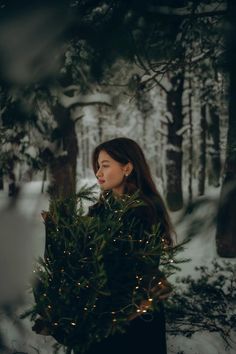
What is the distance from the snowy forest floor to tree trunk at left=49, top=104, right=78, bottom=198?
0.58 feet

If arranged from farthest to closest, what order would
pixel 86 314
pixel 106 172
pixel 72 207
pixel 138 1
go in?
pixel 138 1, pixel 106 172, pixel 72 207, pixel 86 314

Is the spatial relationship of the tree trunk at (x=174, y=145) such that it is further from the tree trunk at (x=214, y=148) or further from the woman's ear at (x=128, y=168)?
the woman's ear at (x=128, y=168)

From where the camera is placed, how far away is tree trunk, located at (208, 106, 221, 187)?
393 centimetres

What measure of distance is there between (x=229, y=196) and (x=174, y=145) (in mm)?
639

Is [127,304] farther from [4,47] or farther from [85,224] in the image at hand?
[4,47]

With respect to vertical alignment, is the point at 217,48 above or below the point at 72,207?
above

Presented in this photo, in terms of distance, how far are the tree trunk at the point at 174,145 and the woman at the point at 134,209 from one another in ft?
4.45

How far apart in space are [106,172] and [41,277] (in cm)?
72

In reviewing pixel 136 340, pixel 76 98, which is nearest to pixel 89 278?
pixel 136 340

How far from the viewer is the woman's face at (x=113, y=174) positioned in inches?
106

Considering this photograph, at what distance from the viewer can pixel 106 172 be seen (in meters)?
2.71

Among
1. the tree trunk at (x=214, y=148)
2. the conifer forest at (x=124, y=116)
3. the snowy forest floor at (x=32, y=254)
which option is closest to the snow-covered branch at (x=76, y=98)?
the conifer forest at (x=124, y=116)

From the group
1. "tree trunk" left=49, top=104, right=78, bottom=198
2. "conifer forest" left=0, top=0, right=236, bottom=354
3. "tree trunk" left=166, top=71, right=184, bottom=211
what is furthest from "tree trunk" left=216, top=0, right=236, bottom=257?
"tree trunk" left=49, top=104, right=78, bottom=198

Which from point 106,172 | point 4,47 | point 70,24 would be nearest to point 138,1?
point 70,24
